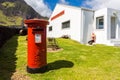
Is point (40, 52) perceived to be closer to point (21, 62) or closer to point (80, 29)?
point (21, 62)

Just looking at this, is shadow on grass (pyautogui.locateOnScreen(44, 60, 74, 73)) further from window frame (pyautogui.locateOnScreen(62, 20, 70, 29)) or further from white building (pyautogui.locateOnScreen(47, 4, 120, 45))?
window frame (pyautogui.locateOnScreen(62, 20, 70, 29))

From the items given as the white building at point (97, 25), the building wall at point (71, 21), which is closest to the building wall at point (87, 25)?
the white building at point (97, 25)

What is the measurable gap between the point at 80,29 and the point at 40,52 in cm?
1347

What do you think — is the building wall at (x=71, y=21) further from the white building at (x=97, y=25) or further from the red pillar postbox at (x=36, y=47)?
the red pillar postbox at (x=36, y=47)

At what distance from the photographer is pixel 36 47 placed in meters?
7.90

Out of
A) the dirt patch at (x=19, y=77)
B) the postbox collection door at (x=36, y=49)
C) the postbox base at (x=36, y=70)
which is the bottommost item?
the dirt patch at (x=19, y=77)

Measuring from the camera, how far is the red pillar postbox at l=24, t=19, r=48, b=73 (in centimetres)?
788

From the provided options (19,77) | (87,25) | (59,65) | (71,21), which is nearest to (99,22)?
(87,25)

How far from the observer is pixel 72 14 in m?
23.5

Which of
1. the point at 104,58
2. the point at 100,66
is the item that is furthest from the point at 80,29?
the point at 100,66

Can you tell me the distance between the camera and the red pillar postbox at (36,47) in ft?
25.9

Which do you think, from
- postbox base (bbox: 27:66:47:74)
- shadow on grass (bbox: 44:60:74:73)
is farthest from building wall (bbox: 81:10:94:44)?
postbox base (bbox: 27:66:47:74)

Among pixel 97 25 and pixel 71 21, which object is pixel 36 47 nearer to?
pixel 97 25

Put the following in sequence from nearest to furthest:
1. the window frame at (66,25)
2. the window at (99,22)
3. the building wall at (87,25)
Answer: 1. the building wall at (87,25)
2. the window at (99,22)
3. the window frame at (66,25)
